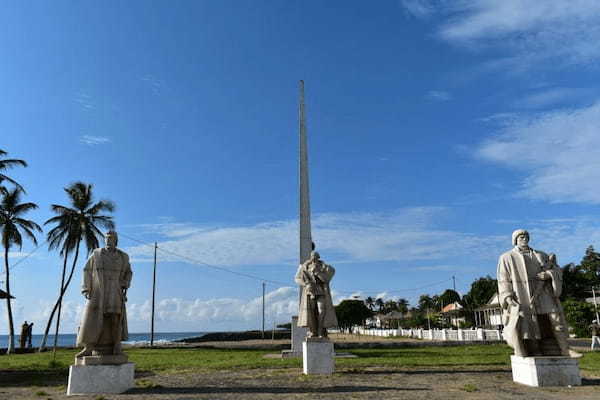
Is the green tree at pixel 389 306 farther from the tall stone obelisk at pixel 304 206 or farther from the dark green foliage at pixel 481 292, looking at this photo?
the tall stone obelisk at pixel 304 206

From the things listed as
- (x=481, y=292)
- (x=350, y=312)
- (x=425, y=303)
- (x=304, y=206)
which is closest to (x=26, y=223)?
(x=304, y=206)

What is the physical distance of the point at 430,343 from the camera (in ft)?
88.7

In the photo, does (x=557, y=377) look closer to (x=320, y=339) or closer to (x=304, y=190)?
(x=320, y=339)

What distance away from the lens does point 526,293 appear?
8.06 metres

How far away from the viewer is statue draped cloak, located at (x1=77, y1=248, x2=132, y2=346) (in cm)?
817

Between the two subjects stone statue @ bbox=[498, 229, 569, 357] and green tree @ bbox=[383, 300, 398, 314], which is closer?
stone statue @ bbox=[498, 229, 569, 357]

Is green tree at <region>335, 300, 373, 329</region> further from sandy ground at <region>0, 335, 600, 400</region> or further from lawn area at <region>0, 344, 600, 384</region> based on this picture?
sandy ground at <region>0, 335, 600, 400</region>

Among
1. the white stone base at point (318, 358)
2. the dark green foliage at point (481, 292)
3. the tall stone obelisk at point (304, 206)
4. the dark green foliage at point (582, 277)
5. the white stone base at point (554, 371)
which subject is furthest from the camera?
the dark green foliage at point (481, 292)

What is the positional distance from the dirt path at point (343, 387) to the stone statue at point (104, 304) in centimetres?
93

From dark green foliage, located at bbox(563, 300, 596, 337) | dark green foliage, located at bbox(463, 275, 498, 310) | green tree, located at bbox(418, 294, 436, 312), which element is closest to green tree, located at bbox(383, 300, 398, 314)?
green tree, located at bbox(418, 294, 436, 312)

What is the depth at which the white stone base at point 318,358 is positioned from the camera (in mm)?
10258

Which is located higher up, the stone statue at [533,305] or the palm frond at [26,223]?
the palm frond at [26,223]

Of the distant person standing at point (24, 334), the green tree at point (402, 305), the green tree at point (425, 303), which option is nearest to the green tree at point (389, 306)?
the green tree at point (402, 305)

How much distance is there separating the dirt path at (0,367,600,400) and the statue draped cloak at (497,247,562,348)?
3.16 ft
